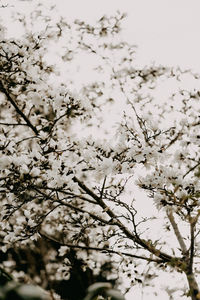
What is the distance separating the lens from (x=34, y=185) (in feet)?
8.99

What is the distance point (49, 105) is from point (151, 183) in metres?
1.60

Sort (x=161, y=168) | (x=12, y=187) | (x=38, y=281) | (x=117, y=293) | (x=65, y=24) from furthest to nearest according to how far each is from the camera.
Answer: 1. (x=38, y=281)
2. (x=65, y=24)
3. (x=12, y=187)
4. (x=161, y=168)
5. (x=117, y=293)

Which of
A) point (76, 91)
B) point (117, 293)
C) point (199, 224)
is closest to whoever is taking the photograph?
point (117, 293)

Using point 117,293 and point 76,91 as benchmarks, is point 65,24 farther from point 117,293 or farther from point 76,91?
point 117,293

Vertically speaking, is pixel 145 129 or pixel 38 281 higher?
pixel 38 281

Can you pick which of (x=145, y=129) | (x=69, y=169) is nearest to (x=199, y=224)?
(x=145, y=129)

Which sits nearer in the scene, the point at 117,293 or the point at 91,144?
the point at 117,293

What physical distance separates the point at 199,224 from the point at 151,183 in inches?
21.2

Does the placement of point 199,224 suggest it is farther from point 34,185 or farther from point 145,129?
point 34,185

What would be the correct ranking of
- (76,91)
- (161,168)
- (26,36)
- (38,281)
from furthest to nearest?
(38,281)
(26,36)
(76,91)
(161,168)

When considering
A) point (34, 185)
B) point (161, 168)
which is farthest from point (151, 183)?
point (34, 185)

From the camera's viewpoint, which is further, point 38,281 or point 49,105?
point 38,281

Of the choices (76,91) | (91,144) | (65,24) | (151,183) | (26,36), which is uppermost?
(65,24)

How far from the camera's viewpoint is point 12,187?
2.91m
